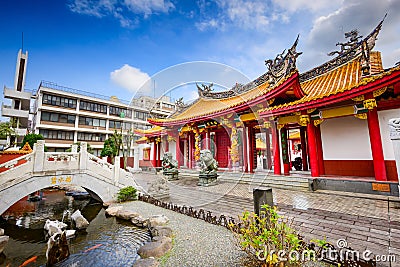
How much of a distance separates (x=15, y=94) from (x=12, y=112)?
93.3 inches

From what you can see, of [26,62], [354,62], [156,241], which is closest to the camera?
[156,241]

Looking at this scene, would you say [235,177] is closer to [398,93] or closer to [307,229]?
[307,229]

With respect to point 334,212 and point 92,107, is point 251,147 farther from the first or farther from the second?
point 92,107

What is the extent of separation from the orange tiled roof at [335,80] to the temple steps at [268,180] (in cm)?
313

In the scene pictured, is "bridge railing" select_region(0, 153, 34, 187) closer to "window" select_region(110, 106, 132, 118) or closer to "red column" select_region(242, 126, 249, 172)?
"red column" select_region(242, 126, 249, 172)

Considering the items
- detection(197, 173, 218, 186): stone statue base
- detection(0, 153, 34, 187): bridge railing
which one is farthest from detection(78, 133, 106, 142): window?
detection(197, 173, 218, 186): stone statue base

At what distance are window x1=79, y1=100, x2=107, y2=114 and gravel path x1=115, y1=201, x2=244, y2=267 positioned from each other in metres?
31.2

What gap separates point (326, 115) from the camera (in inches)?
307

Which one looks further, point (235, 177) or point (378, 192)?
point (235, 177)

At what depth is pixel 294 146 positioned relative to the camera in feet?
71.5

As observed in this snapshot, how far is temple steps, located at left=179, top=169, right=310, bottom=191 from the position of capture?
25.3 feet

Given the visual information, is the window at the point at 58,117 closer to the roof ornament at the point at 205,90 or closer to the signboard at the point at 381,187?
the roof ornament at the point at 205,90

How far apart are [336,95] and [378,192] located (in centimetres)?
341

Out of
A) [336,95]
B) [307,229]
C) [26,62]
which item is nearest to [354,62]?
[336,95]
